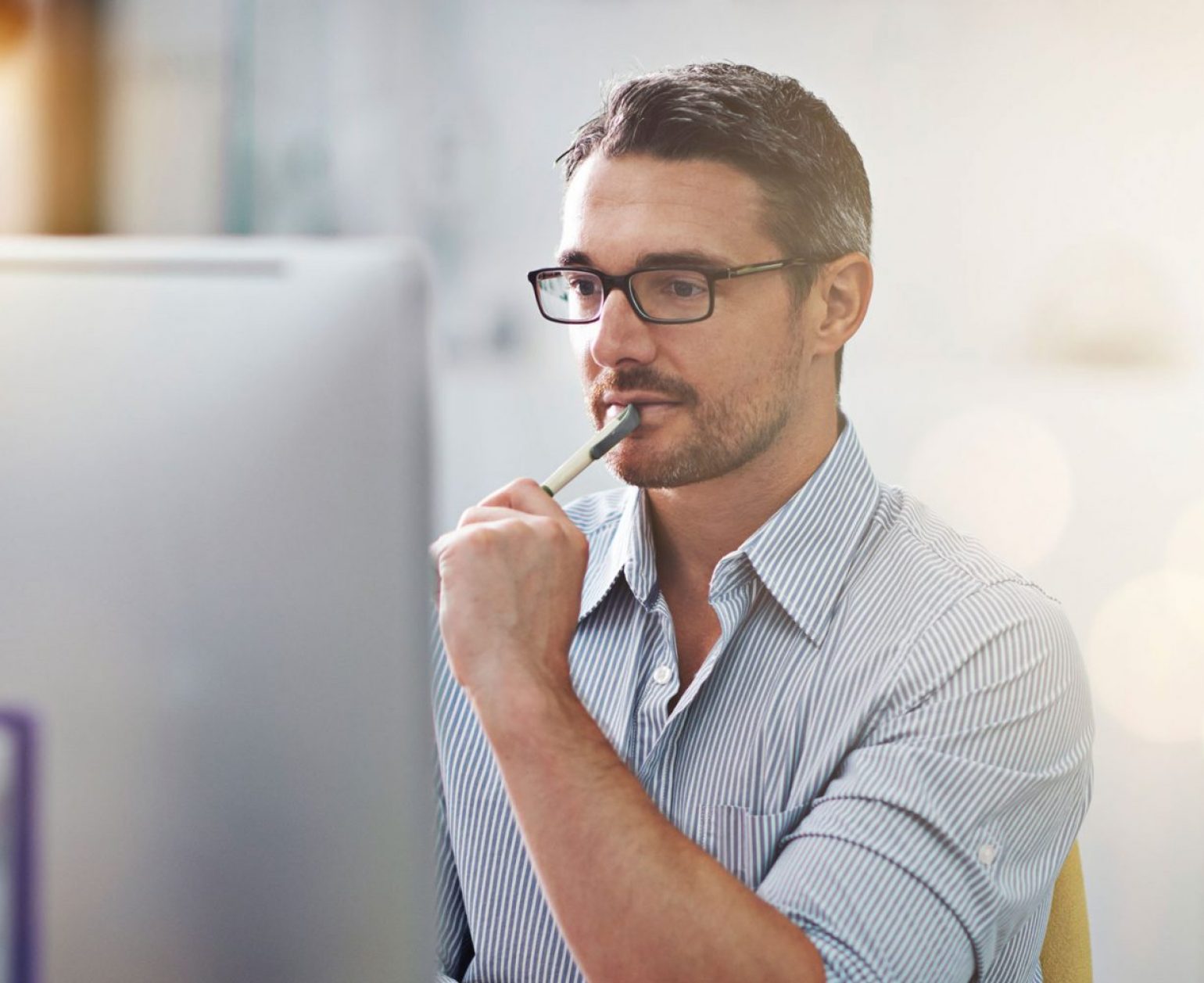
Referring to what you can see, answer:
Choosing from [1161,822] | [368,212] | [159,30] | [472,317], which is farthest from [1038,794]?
[159,30]

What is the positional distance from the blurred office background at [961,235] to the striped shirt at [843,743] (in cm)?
60

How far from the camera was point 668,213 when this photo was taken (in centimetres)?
115

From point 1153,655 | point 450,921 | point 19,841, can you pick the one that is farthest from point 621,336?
point 1153,655

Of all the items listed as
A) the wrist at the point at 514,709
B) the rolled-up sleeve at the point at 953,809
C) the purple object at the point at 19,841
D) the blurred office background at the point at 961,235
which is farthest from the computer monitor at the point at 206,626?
the blurred office background at the point at 961,235

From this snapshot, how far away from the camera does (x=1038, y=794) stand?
97 centimetres

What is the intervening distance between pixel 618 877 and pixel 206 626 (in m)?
0.46

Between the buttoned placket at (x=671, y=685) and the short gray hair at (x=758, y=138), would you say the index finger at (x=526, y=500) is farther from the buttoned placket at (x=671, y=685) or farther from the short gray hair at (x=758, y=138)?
the short gray hair at (x=758, y=138)

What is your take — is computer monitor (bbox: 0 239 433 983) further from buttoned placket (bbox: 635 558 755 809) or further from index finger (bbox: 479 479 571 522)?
buttoned placket (bbox: 635 558 755 809)

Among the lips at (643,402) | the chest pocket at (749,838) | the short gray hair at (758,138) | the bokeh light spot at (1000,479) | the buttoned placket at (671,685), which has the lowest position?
the chest pocket at (749,838)

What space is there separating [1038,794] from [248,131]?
1.73 meters

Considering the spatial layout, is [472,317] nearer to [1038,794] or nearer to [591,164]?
[591,164]

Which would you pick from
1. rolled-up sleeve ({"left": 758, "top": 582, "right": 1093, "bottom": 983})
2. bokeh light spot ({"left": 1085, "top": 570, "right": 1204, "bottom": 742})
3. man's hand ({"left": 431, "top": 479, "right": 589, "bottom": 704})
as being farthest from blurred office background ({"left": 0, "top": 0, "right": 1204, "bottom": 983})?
man's hand ({"left": 431, "top": 479, "right": 589, "bottom": 704})

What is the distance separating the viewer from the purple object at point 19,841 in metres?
0.46

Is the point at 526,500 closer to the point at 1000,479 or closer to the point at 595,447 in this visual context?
the point at 595,447
